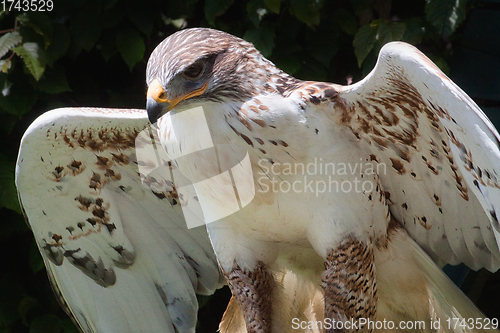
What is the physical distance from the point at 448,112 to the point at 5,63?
6.13 feet

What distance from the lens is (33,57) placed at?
7.47 ft

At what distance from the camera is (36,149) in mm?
1771

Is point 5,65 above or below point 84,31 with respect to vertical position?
below

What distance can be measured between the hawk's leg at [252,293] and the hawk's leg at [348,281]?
0.75 ft

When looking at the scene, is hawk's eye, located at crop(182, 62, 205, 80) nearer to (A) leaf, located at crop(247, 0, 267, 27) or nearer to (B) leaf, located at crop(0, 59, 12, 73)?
(A) leaf, located at crop(247, 0, 267, 27)

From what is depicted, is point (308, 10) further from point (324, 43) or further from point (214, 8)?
point (214, 8)

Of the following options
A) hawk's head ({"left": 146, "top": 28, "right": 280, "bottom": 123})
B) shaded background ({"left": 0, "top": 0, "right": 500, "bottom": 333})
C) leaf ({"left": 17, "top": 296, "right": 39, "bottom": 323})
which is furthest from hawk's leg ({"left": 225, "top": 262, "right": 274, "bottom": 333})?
leaf ({"left": 17, "top": 296, "right": 39, "bottom": 323})

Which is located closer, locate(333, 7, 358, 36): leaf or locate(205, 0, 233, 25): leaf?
locate(205, 0, 233, 25): leaf

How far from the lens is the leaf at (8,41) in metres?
2.30

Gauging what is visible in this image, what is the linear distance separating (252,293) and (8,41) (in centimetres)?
153

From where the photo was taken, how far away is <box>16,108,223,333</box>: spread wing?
73.7 inches

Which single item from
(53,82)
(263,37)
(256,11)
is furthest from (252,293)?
(53,82)

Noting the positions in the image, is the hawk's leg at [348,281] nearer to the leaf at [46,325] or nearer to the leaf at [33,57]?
the leaf at [33,57]

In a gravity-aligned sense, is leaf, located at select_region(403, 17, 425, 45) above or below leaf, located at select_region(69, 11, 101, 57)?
above
